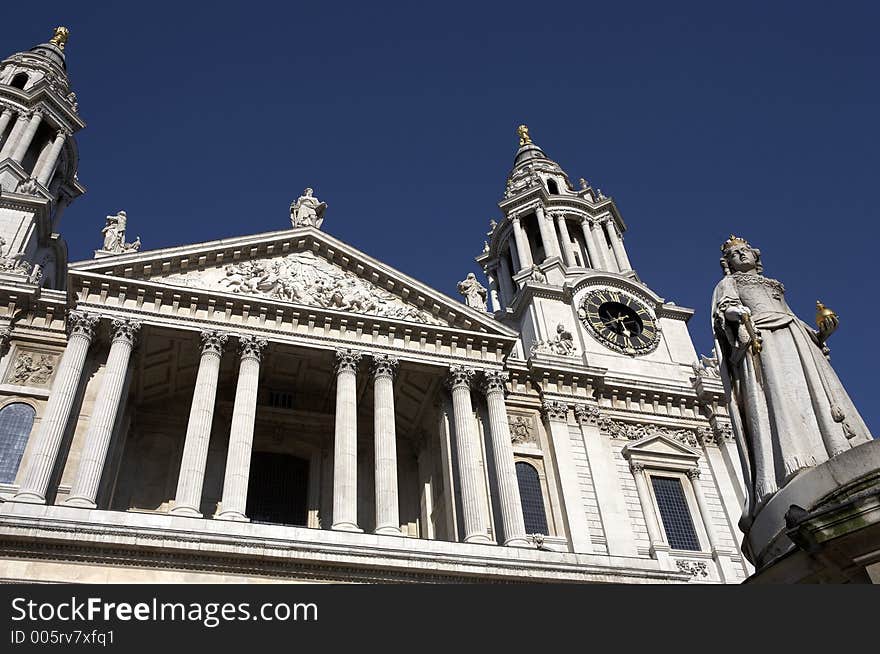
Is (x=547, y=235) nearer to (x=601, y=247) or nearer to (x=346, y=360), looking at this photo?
(x=601, y=247)

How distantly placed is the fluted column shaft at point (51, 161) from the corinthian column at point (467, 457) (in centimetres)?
2558

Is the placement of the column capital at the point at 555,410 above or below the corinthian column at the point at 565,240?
below

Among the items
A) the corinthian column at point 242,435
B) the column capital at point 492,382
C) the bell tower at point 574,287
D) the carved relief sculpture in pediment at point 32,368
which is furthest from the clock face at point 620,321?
the carved relief sculpture in pediment at point 32,368

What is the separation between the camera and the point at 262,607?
351 inches

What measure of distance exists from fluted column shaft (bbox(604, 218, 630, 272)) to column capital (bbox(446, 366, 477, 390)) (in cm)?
1600

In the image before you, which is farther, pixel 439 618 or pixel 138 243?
pixel 138 243

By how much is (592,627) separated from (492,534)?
17.9 meters

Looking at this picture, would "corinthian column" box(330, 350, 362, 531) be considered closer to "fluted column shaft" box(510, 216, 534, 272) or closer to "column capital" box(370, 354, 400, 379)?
"column capital" box(370, 354, 400, 379)

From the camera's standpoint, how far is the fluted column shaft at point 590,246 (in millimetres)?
39625

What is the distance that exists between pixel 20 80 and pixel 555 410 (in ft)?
122

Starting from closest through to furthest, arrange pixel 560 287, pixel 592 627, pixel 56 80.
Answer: pixel 592 627 < pixel 560 287 < pixel 56 80

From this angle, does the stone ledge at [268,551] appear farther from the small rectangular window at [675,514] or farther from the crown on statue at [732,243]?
the crown on statue at [732,243]

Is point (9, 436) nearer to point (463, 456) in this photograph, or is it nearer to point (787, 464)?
point (463, 456)


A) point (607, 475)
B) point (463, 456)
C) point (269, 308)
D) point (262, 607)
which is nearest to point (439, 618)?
point (262, 607)
